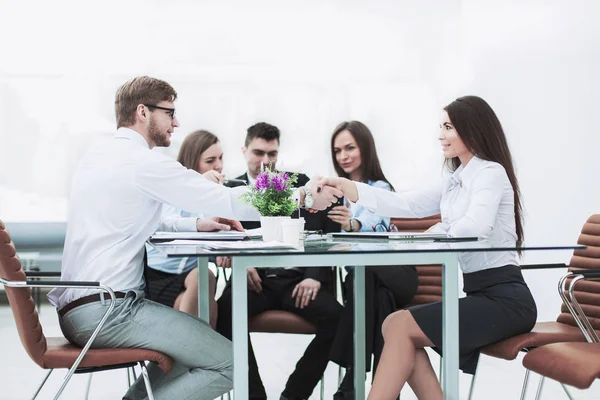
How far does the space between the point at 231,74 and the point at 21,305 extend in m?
5.96

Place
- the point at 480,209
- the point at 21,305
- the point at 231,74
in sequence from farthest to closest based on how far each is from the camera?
the point at 231,74
the point at 480,209
the point at 21,305

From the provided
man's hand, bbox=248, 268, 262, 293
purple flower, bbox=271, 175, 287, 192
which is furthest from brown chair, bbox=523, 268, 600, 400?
man's hand, bbox=248, 268, 262, 293

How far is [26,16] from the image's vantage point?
7.81m

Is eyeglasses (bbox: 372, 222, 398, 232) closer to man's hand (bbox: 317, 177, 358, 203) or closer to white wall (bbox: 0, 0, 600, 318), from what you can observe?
man's hand (bbox: 317, 177, 358, 203)

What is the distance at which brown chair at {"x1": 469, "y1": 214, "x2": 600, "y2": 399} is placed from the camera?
8.32ft

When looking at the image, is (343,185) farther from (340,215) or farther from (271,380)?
(271,380)

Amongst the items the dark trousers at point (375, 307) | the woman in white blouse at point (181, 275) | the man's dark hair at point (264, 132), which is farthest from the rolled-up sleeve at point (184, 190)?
the man's dark hair at point (264, 132)

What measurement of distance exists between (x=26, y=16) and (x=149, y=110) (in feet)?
18.8

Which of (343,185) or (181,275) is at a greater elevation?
(343,185)

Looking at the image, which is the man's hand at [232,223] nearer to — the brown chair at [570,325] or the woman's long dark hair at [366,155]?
the woman's long dark hair at [366,155]

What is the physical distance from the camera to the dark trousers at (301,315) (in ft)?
11.0

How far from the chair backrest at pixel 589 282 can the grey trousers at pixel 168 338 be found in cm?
137

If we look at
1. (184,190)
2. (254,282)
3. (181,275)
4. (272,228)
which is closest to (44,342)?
(184,190)

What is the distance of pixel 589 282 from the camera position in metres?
2.89
